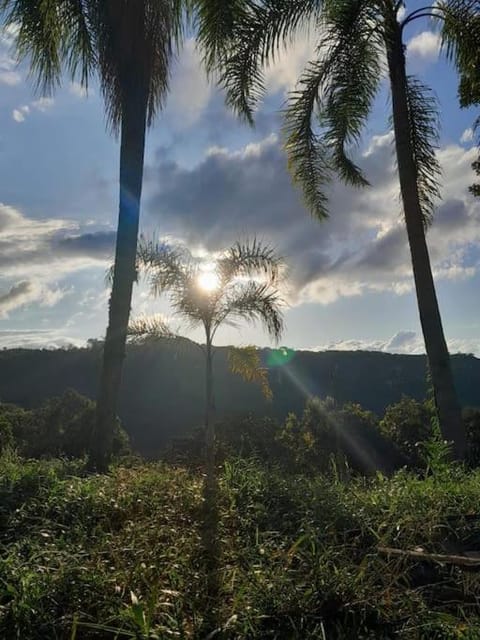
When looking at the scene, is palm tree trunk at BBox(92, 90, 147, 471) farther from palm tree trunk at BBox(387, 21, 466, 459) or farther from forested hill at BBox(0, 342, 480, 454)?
forested hill at BBox(0, 342, 480, 454)

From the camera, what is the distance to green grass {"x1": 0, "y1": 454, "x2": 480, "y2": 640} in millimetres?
2959

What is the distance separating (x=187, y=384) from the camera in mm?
62406

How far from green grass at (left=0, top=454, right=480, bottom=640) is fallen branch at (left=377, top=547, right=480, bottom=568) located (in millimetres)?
57

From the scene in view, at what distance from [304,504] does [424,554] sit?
51.7 inches

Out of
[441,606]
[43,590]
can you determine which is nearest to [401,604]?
[441,606]

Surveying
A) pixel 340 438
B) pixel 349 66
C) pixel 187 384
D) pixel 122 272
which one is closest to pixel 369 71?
pixel 349 66

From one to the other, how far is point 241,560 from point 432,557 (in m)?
1.15

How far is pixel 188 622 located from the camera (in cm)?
295

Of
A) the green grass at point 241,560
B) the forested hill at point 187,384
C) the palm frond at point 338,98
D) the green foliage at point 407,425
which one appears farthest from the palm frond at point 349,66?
the forested hill at point 187,384

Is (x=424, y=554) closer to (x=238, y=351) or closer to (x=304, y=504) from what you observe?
(x=304, y=504)

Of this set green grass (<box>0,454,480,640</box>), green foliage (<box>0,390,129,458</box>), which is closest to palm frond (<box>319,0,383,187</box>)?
green grass (<box>0,454,480,640</box>)

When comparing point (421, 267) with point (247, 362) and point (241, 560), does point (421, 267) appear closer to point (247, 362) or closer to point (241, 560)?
point (247, 362)

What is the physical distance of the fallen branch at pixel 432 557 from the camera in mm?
3551

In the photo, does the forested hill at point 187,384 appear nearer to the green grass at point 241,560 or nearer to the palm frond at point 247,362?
the palm frond at point 247,362
